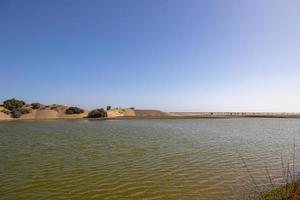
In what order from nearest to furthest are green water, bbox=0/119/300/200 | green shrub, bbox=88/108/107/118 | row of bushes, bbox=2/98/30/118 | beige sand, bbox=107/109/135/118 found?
green water, bbox=0/119/300/200, row of bushes, bbox=2/98/30/118, green shrub, bbox=88/108/107/118, beige sand, bbox=107/109/135/118

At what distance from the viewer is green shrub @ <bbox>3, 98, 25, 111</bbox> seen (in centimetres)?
8219

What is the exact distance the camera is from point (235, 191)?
11766 mm

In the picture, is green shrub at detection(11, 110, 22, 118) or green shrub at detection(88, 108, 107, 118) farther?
green shrub at detection(88, 108, 107, 118)

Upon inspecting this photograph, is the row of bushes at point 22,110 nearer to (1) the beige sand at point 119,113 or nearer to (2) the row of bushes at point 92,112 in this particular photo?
(2) the row of bushes at point 92,112

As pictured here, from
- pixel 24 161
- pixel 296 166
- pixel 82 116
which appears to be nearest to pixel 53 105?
pixel 82 116

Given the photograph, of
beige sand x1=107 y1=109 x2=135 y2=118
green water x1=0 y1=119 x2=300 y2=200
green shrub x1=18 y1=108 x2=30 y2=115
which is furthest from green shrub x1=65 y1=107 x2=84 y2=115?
green water x1=0 y1=119 x2=300 y2=200

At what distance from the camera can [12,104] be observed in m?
83.0

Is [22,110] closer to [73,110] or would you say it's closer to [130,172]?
[73,110]

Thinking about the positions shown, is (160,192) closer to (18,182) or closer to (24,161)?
(18,182)

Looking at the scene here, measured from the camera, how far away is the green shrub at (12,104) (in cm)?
8219

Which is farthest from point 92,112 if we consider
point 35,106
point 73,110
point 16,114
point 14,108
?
point 14,108

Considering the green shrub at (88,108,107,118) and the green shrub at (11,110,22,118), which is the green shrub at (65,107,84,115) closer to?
the green shrub at (88,108,107,118)

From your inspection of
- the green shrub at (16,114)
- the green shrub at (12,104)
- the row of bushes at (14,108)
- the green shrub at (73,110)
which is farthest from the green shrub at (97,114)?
the green shrub at (12,104)

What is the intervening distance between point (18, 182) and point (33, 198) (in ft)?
7.86
